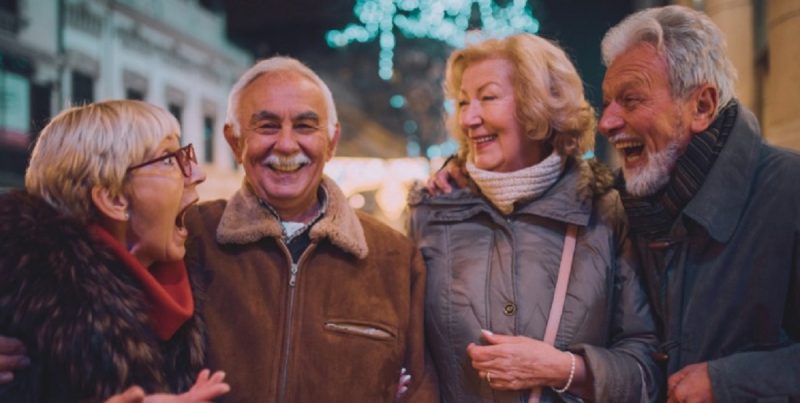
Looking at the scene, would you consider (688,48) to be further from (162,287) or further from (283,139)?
(162,287)

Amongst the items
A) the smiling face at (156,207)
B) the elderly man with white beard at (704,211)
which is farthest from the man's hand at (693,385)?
the smiling face at (156,207)

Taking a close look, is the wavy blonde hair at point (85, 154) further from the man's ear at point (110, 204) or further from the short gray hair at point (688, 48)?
the short gray hair at point (688, 48)

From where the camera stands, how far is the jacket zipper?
200 centimetres

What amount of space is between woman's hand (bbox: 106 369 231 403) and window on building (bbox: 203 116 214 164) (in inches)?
235

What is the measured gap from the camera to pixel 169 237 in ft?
6.11

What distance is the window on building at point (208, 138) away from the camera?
7.48 metres

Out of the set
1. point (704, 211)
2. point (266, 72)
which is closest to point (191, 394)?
point (266, 72)

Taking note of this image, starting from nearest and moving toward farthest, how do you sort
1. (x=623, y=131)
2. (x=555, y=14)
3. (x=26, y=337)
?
1. (x=26, y=337)
2. (x=623, y=131)
3. (x=555, y=14)

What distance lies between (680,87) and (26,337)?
1.97m

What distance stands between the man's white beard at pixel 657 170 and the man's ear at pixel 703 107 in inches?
3.2

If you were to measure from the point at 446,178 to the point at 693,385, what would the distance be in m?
1.12

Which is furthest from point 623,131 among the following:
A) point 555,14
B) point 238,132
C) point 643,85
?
point 555,14

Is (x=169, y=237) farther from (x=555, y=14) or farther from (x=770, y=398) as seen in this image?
(x=555, y=14)

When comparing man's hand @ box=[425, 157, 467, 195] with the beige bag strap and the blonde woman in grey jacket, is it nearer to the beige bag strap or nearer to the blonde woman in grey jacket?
the blonde woman in grey jacket
